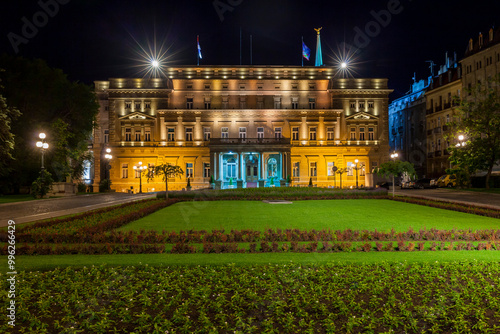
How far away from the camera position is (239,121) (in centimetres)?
5541

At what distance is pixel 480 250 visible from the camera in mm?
9352

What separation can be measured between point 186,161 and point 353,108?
26.7 m

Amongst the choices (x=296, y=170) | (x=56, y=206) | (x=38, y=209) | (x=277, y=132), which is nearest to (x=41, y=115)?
(x=56, y=206)

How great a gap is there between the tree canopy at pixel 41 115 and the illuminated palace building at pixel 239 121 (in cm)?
1274

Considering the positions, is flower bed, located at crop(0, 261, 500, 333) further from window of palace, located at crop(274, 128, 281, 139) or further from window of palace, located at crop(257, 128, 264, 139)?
window of palace, located at crop(257, 128, 264, 139)

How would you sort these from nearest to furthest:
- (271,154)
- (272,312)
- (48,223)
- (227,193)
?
(272,312) < (48,223) < (227,193) < (271,154)

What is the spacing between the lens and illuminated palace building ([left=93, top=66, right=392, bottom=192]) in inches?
2141

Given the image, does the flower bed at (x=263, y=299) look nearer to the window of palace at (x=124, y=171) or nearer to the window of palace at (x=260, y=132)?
the window of palace at (x=260, y=132)

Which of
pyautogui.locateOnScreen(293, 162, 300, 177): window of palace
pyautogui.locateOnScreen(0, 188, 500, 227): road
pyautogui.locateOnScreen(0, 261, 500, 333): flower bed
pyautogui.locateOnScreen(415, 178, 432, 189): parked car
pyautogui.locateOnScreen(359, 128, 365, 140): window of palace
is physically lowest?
pyautogui.locateOnScreen(0, 261, 500, 333): flower bed

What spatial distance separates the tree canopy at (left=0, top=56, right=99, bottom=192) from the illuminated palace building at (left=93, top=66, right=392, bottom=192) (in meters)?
12.7

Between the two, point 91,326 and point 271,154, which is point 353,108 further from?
point 91,326

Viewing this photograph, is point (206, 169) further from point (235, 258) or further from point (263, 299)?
point (263, 299)

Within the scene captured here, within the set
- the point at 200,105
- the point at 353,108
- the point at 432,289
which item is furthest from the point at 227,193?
the point at 353,108

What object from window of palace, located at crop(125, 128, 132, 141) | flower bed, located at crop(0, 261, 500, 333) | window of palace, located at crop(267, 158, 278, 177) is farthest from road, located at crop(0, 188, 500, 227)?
window of palace, located at crop(125, 128, 132, 141)
